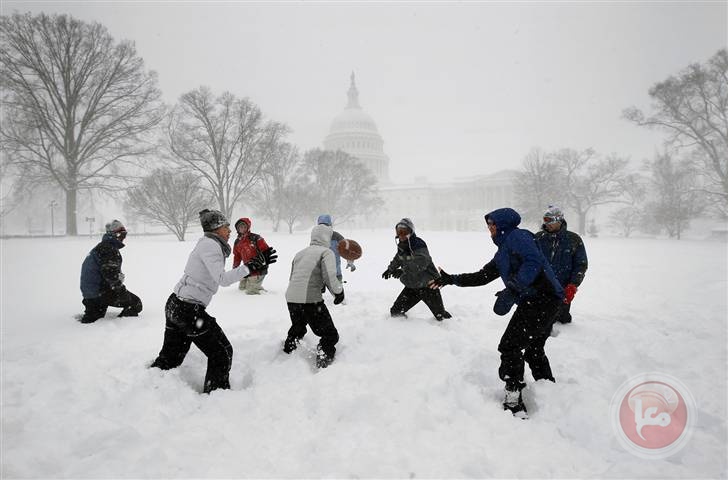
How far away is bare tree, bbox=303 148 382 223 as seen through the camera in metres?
40.3

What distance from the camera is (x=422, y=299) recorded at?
572cm

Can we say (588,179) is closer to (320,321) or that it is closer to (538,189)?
(538,189)

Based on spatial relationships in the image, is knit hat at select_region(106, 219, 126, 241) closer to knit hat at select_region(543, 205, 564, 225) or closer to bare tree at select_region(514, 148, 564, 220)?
knit hat at select_region(543, 205, 564, 225)

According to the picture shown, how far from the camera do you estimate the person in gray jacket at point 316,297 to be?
424cm

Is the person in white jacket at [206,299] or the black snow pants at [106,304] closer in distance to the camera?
the person in white jacket at [206,299]

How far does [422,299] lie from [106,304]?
487 centimetres

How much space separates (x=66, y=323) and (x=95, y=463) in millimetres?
3788

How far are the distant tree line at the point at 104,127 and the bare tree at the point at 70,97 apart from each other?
5 cm

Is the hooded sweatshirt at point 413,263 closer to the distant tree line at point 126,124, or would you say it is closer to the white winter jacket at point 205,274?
the white winter jacket at point 205,274

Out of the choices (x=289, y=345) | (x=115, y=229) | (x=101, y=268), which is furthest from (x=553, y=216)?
(x=101, y=268)

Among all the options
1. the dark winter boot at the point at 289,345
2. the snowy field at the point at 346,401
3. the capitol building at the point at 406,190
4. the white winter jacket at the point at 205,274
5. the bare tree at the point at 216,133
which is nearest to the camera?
the snowy field at the point at 346,401

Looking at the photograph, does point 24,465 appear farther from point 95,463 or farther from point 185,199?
point 185,199

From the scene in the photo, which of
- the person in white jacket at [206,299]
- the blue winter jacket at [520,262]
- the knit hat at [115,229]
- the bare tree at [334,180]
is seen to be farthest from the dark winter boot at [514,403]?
the bare tree at [334,180]

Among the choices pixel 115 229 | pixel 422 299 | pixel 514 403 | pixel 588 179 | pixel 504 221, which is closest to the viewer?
pixel 514 403
